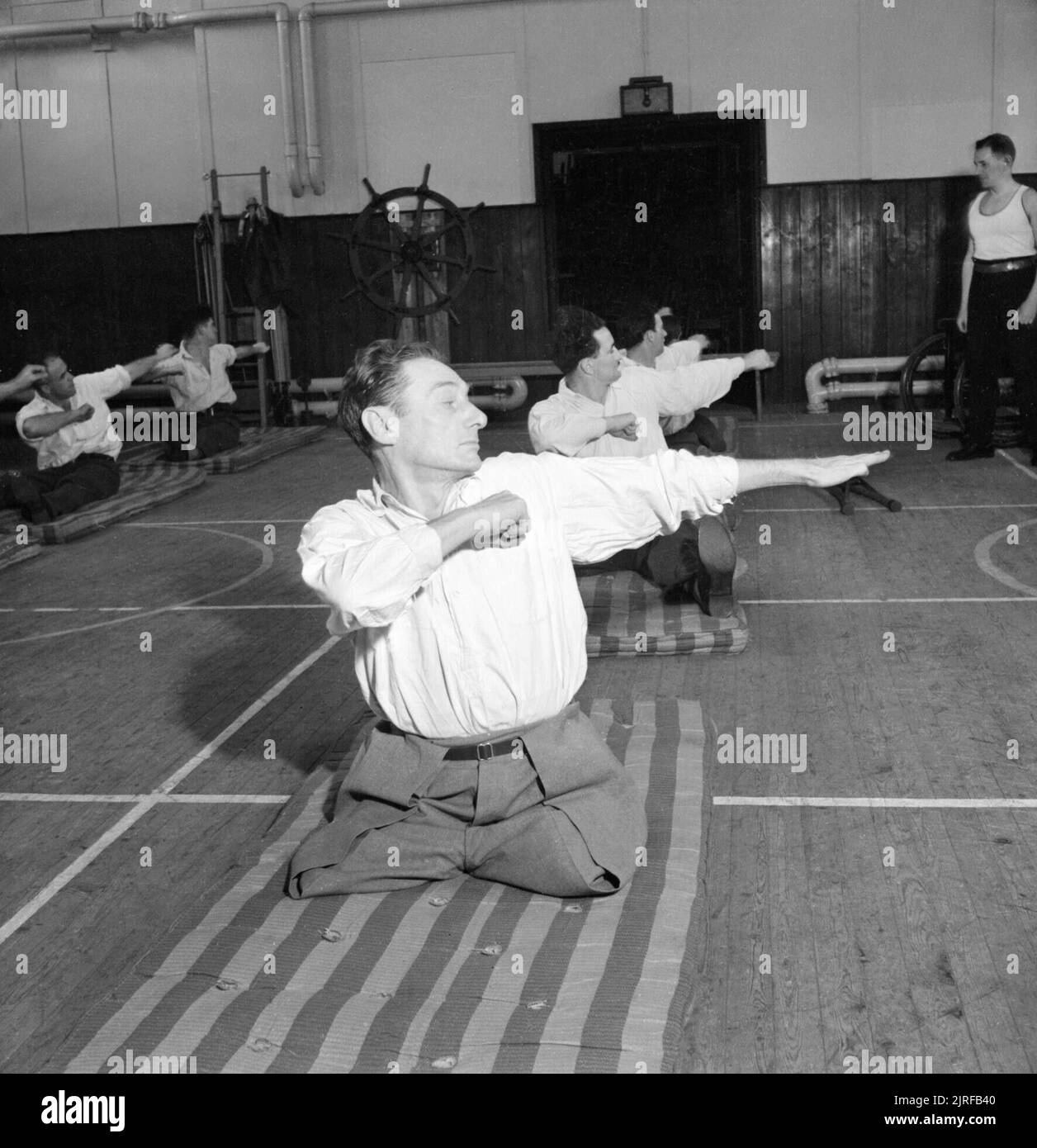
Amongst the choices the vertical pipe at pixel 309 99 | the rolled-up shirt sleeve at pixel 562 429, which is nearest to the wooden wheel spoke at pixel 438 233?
the vertical pipe at pixel 309 99

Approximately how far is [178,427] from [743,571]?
4678mm

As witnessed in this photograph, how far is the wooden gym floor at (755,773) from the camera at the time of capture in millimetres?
2297

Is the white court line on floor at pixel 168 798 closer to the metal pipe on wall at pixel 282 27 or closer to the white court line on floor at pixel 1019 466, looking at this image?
the white court line on floor at pixel 1019 466

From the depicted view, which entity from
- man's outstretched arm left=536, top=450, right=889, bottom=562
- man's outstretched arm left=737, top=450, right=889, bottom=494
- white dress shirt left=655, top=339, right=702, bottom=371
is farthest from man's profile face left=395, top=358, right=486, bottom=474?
white dress shirt left=655, top=339, right=702, bottom=371

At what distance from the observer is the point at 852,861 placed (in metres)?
2.79

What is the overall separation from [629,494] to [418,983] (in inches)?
37.3

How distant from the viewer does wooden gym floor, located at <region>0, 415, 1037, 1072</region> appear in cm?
230

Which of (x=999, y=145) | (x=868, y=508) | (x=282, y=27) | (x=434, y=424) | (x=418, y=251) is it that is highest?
(x=282, y=27)

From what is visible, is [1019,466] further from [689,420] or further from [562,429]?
[562,429]

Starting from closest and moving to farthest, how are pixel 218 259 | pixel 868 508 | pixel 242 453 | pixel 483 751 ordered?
1. pixel 483 751
2. pixel 868 508
3. pixel 242 453
4. pixel 218 259

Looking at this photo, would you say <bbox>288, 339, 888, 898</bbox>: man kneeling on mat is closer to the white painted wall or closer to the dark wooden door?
the dark wooden door

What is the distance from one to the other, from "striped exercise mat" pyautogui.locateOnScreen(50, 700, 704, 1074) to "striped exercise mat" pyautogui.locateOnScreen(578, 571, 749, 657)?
1.65 meters

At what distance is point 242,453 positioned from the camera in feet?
29.4

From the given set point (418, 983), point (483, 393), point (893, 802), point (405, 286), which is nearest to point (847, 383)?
point (483, 393)
